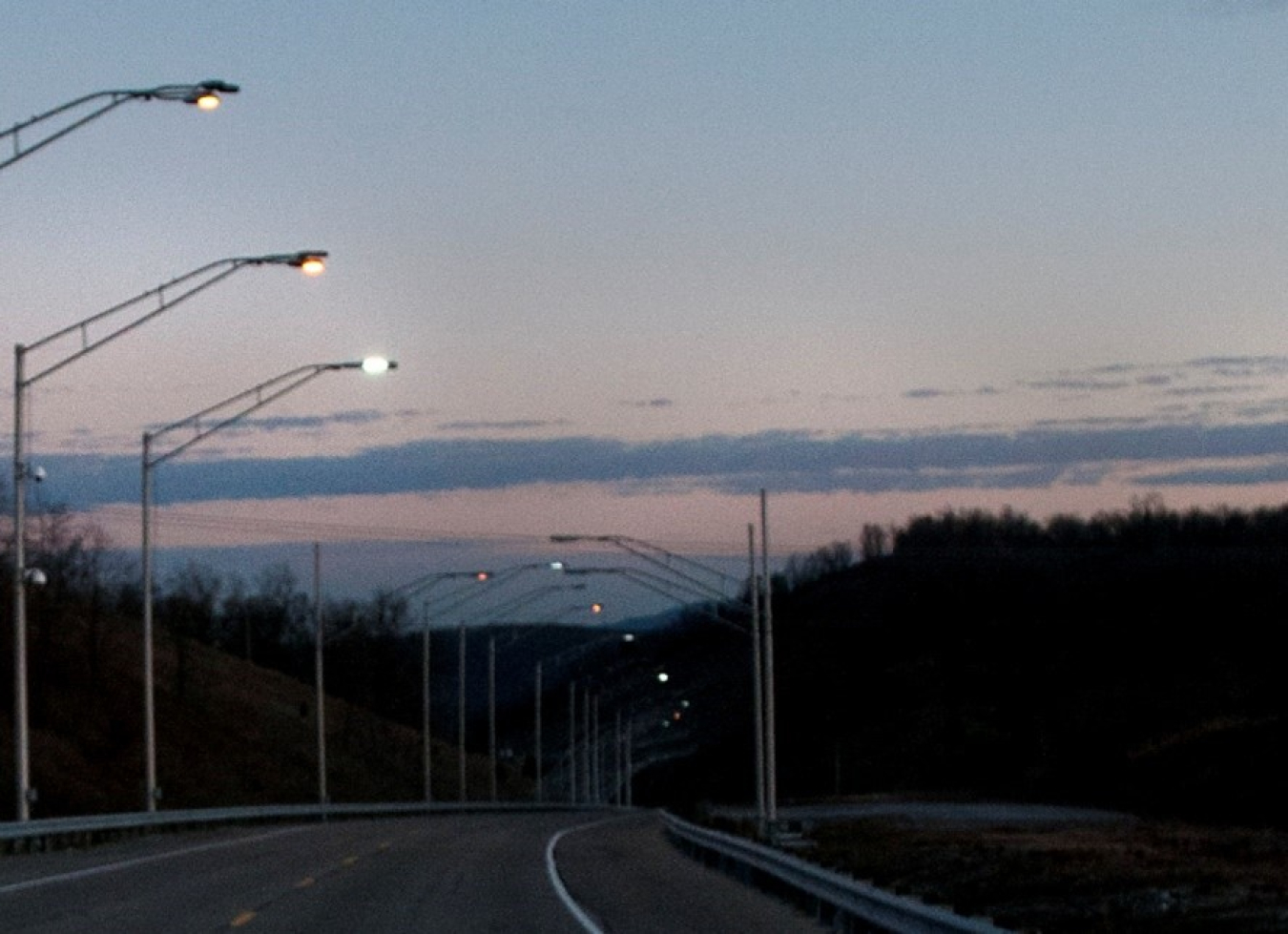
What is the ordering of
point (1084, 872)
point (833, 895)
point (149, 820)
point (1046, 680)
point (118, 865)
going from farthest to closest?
1. point (1046, 680)
2. point (149, 820)
3. point (118, 865)
4. point (1084, 872)
5. point (833, 895)

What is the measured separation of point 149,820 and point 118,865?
13.5 metres

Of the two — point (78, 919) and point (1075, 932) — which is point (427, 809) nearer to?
point (78, 919)

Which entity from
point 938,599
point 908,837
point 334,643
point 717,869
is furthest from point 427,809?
point 938,599

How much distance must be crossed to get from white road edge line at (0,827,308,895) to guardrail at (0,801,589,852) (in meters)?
Result: 2.03

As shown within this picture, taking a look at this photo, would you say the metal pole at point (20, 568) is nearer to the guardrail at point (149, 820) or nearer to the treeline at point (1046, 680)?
the guardrail at point (149, 820)

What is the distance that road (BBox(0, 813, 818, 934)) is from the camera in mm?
24094

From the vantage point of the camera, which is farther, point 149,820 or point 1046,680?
point 1046,680

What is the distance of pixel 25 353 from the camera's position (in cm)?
3881

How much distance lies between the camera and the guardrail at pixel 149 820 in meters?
40.6

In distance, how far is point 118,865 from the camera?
3559 centimetres

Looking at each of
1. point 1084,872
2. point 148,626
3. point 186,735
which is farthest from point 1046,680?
point 1084,872

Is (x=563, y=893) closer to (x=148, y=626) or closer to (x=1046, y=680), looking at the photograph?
(x=148, y=626)

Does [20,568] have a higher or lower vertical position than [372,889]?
higher

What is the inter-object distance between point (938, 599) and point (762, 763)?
14791cm
